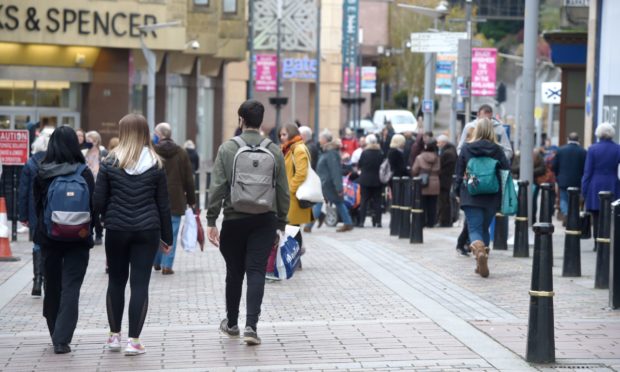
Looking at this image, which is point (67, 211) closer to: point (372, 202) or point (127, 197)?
point (127, 197)

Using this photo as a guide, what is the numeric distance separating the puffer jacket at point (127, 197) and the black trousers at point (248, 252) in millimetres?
745

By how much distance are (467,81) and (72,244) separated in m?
20.0

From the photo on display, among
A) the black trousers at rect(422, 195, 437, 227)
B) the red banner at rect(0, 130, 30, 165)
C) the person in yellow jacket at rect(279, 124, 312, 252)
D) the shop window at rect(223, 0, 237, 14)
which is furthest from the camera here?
the shop window at rect(223, 0, 237, 14)

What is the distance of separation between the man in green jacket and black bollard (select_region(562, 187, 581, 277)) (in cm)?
517

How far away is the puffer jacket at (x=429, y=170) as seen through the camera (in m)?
24.2

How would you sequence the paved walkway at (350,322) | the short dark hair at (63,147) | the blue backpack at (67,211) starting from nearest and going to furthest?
1. the paved walkway at (350,322)
2. the blue backpack at (67,211)
3. the short dark hair at (63,147)

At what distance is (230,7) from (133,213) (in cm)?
4696

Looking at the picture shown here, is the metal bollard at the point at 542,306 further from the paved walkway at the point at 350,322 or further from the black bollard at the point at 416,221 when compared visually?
the black bollard at the point at 416,221

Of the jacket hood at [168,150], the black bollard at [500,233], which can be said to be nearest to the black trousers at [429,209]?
the black bollard at [500,233]

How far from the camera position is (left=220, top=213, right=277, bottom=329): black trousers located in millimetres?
9758

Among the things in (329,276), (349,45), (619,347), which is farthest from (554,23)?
(619,347)

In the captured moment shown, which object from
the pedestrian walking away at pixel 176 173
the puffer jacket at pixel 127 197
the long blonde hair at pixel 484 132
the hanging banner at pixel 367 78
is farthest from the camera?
the hanging banner at pixel 367 78

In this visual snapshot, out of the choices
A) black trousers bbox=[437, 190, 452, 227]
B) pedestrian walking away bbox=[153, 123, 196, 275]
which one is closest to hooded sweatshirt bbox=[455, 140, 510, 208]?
pedestrian walking away bbox=[153, 123, 196, 275]

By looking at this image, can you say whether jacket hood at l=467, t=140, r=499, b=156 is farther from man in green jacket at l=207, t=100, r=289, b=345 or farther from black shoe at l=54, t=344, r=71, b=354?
black shoe at l=54, t=344, r=71, b=354
